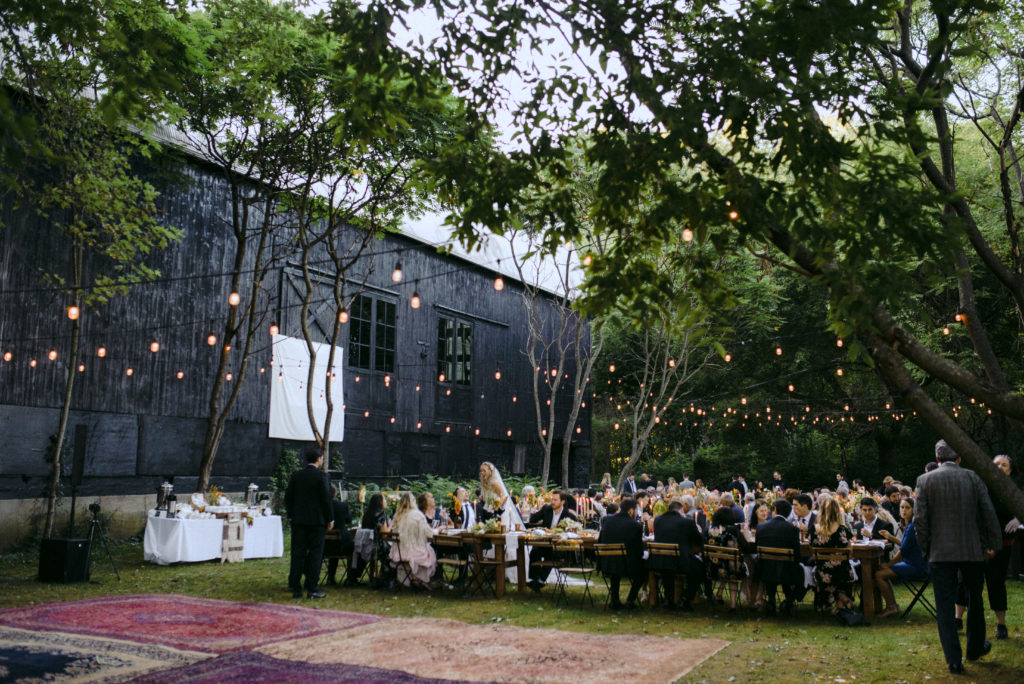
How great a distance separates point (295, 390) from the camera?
19.8m

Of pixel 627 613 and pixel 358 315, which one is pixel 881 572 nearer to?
pixel 627 613

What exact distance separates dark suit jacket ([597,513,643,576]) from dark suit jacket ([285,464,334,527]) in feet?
11.4

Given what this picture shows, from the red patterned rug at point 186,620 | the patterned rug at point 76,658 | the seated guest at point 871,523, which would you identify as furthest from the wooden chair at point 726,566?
the patterned rug at point 76,658

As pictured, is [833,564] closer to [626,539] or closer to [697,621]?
[697,621]

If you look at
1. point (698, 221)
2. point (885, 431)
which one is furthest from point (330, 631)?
point (885, 431)

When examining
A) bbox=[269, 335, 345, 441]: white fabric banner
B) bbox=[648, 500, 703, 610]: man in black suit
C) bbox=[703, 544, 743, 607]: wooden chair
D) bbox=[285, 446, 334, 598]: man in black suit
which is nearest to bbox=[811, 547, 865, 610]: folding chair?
bbox=[703, 544, 743, 607]: wooden chair

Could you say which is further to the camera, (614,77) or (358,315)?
(358,315)

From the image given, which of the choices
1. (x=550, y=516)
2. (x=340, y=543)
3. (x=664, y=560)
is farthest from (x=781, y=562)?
(x=340, y=543)

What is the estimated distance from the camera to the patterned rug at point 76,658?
6266 millimetres

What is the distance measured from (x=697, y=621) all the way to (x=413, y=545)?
3896 millimetres

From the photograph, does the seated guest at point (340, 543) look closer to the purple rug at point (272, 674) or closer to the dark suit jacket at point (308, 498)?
the dark suit jacket at point (308, 498)

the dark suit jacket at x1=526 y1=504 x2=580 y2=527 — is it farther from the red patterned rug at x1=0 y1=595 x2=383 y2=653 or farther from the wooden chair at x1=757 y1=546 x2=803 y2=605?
the red patterned rug at x1=0 y1=595 x2=383 y2=653

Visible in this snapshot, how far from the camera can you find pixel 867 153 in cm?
→ 435

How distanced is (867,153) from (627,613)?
Answer: 268 inches
